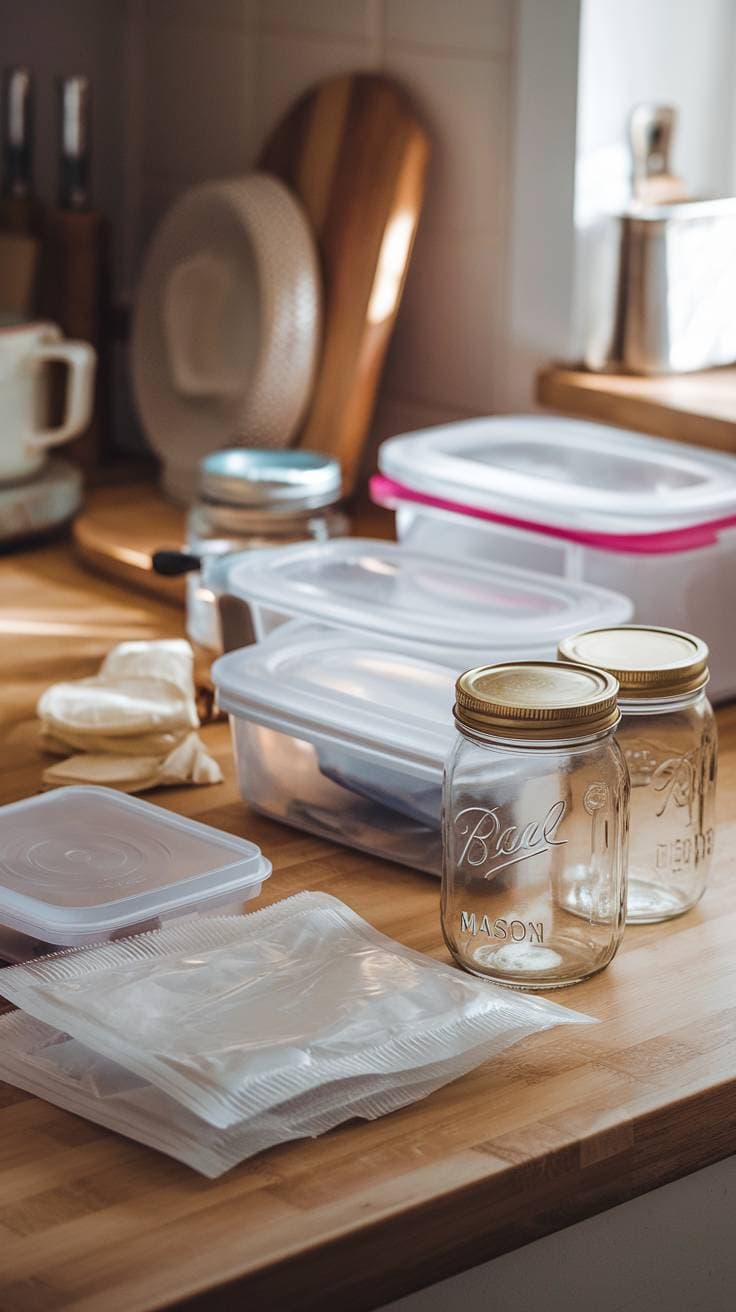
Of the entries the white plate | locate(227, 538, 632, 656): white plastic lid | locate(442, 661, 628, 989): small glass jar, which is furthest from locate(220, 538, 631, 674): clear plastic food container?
the white plate

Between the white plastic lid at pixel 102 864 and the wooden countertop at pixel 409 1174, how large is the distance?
0.09 metres

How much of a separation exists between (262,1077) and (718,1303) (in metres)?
0.23

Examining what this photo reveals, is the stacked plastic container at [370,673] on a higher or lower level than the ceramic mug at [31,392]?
lower

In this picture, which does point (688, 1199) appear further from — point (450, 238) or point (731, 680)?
point (450, 238)

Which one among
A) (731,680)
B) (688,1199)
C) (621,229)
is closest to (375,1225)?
(688,1199)

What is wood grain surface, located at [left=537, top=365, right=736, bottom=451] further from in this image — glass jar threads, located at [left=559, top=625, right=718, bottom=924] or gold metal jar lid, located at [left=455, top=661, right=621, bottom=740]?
gold metal jar lid, located at [left=455, top=661, right=621, bottom=740]

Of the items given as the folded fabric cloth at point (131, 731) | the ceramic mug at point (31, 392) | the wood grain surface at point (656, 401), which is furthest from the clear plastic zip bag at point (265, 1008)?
the ceramic mug at point (31, 392)

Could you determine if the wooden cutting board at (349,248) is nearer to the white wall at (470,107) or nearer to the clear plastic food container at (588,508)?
the white wall at (470,107)

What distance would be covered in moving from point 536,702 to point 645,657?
0.43 feet

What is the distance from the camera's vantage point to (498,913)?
79cm

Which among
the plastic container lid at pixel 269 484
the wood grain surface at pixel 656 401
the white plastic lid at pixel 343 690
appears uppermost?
the wood grain surface at pixel 656 401

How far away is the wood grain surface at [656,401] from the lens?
129 centimetres

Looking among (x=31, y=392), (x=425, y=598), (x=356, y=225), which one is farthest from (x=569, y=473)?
(x=31, y=392)

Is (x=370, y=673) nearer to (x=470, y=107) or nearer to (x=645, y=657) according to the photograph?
(x=645, y=657)
